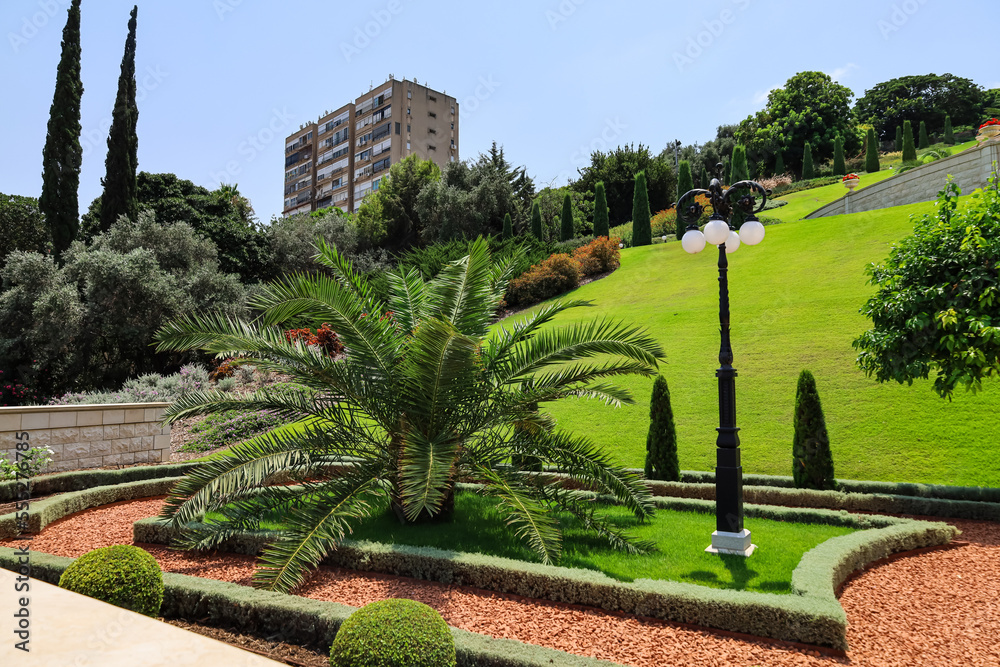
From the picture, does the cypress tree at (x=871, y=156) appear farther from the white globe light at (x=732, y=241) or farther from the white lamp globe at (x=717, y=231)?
the white lamp globe at (x=717, y=231)

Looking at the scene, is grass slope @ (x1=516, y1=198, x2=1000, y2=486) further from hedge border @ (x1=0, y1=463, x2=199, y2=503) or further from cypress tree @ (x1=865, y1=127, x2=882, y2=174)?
cypress tree @ (x1=865, y1=127, x2=882, y2=174)

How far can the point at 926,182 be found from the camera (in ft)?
75.0

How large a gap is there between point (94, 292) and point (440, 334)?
17497 millimetres

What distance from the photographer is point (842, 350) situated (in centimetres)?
1292

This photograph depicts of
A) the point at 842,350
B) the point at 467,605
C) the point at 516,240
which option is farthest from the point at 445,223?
the point at 467,605

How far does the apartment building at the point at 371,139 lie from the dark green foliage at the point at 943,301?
4344 centimetres

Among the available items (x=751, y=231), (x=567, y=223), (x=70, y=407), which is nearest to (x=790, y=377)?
(x=751, y=231)

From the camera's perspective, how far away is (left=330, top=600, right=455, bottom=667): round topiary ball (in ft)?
9.98

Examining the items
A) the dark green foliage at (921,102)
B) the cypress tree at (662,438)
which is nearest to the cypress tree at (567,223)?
the cypress tree at (662,438)

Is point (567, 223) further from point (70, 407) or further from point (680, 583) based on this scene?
point (680, 583)

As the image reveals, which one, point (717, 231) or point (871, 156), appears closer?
point (717, 231)

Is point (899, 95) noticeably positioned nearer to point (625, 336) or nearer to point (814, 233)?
point (814, 233)

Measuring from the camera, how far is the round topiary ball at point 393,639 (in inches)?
120

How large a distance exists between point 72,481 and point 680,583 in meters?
9.19
